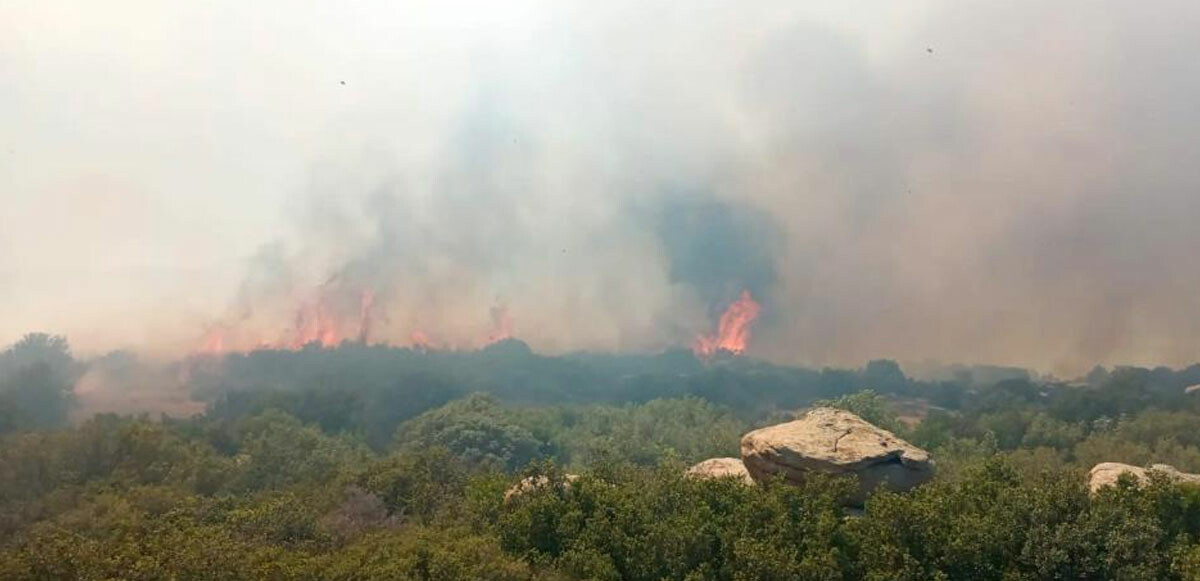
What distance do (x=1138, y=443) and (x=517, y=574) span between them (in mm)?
125249

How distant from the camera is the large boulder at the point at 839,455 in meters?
54.3

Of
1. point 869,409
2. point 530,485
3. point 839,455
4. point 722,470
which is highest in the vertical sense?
point 839,455

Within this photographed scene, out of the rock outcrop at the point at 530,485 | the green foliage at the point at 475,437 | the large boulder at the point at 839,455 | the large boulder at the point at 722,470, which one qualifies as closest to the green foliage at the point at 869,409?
the green foliage at the point at 475,437

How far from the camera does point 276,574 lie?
40719 millimetres

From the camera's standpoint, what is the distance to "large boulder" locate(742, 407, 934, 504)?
5428cm

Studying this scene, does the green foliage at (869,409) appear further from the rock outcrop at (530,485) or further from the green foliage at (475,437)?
the rock outcrop at (530,485)

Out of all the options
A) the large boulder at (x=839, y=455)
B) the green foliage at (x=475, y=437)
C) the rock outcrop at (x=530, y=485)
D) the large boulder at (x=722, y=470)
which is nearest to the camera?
the rock outcrop at (x=530, y=485)

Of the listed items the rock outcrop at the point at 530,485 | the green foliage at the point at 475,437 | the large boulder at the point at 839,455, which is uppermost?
the large boulder at the point at 839,455

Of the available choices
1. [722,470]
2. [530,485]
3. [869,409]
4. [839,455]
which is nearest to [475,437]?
[869,409]

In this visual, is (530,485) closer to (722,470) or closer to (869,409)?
(722,470)

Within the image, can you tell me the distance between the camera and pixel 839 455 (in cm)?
5453

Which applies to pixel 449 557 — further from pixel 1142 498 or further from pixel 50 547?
pixel 1142 498

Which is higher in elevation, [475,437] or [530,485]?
[530,485]

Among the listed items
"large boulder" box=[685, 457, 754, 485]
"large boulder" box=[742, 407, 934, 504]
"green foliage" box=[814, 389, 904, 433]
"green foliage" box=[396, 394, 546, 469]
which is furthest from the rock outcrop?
"green foliage" box=[814, 389, 904, 433]
